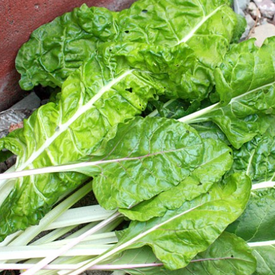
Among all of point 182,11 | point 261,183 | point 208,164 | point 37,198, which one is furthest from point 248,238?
point 182,11

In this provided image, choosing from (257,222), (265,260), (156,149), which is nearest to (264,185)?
(257,222)

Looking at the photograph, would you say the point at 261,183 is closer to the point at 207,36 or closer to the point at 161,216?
the point at 161,216

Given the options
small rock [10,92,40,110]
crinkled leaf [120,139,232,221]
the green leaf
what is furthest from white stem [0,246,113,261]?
small rock [10,92,40,110]

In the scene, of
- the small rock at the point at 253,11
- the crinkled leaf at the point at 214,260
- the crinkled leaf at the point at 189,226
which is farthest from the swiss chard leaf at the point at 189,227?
the small rock at the point at 253,11

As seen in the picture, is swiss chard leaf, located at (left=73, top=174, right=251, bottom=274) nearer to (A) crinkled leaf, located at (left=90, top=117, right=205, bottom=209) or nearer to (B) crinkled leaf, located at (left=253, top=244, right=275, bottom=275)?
(A) crinkled leaf, located at (left=90, top=117, right=205, bottom=209)

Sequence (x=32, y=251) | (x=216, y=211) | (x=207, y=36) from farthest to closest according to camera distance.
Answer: (x=207, y=36)
(x=32, y=251)
(x=216, y=211)

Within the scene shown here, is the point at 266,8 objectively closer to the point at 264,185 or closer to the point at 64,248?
the point at 264,185
